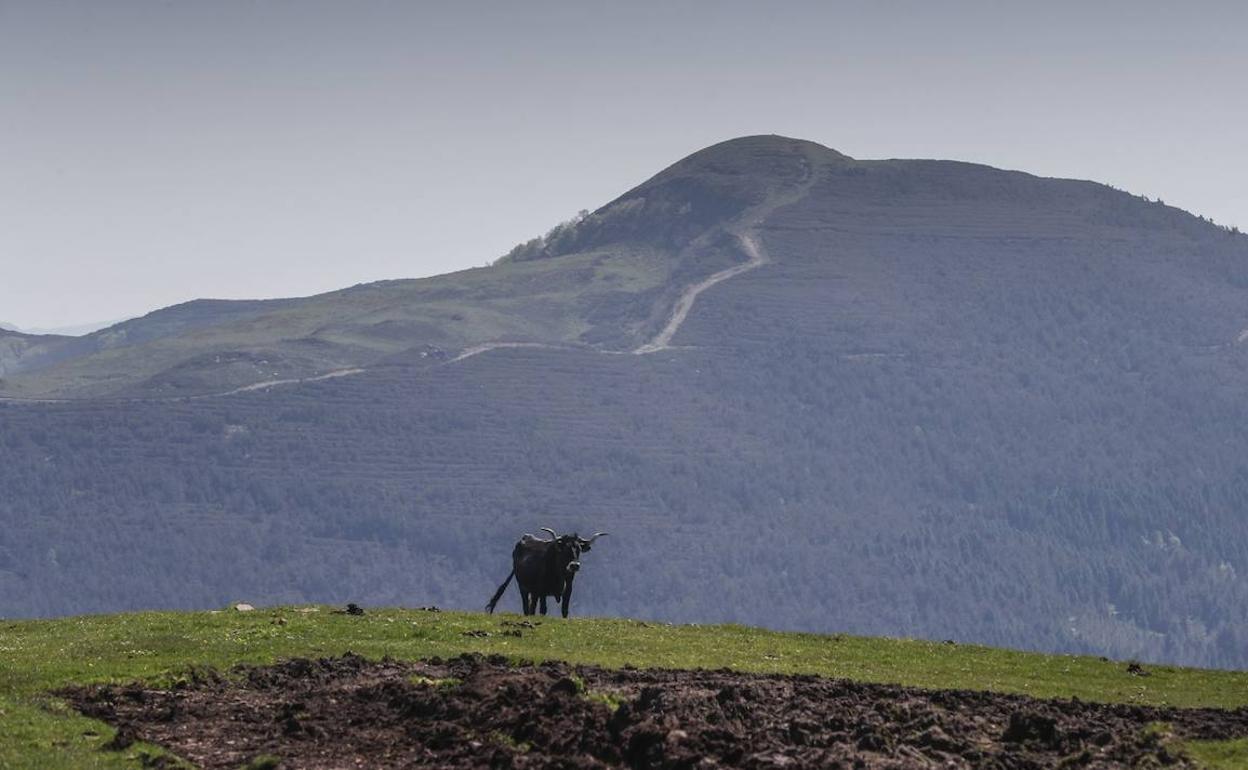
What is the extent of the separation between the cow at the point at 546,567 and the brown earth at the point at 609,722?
21088mm

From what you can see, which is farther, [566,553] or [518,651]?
[566,553]

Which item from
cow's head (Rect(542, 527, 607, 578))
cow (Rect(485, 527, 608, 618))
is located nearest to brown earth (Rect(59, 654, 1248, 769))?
cow's head (Rect(542, 527, 607, 578))

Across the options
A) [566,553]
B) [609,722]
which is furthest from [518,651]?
[566,553]

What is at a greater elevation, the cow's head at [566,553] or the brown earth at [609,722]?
the cow's head at [566,553]

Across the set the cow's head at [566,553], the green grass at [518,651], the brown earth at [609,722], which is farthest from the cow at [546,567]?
the brown earth at [609,722]

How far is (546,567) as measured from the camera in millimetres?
56438

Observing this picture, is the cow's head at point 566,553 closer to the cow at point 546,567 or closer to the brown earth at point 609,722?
the cow at point 546,567

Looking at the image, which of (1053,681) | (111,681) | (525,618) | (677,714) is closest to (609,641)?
(525,618)

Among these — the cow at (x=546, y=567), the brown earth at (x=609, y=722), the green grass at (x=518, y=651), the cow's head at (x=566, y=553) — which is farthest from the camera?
the cow at (x=546, y=567)

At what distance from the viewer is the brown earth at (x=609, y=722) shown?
26.1m

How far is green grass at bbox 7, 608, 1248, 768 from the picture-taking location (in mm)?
35875

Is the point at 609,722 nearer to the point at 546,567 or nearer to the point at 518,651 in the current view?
the point at 518,651

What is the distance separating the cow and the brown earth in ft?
69.2

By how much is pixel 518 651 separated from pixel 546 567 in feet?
56.0
